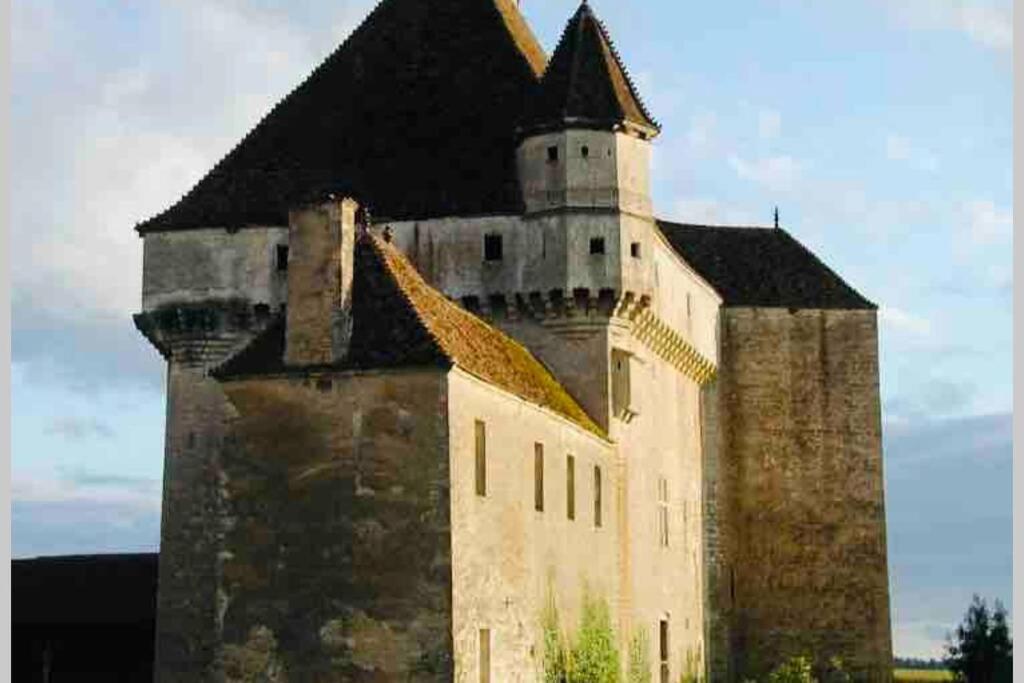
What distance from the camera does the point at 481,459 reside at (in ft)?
117

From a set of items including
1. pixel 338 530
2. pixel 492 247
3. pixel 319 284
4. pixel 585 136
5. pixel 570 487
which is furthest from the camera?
pixel 492 247

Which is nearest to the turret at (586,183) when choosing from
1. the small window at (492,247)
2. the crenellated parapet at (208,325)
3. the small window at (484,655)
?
the small window at (492,247)

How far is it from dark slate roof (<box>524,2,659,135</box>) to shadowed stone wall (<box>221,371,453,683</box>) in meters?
10.9

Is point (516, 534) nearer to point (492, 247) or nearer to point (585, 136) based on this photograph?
point (492, 247)

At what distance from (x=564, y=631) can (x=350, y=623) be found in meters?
6.39

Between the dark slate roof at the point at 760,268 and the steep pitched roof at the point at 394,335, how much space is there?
18394mm

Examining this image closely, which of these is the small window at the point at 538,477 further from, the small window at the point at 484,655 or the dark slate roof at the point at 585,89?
the dark slate roof at the point at 585,89

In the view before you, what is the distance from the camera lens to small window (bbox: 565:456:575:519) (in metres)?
40.2

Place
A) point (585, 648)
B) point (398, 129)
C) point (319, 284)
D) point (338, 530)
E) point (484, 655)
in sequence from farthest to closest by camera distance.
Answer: point (398, 129)
point (585, 648)
point (319, 284)
point (484, 655)
point (338, 530)

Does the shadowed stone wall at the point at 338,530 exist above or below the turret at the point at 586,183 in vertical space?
below

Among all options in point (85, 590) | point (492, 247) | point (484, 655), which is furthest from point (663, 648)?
point (85, 590)

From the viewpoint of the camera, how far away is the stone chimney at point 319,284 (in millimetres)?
35031

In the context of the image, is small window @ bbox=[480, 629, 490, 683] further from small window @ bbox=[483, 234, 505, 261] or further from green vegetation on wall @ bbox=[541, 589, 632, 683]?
small window @ bbox=[483, 234, 505, 261]

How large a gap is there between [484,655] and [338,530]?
300cm
